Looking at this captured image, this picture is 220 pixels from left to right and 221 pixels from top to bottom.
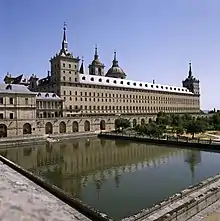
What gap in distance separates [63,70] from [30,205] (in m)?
43.6

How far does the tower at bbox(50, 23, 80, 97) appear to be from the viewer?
174 feet

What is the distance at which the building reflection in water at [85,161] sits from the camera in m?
19.5

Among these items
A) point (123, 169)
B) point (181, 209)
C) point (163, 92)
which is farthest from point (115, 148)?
point (163, 92)

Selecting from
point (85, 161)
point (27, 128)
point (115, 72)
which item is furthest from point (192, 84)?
point (85, 161)

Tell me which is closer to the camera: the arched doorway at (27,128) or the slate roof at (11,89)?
the slate roof at (11,89)

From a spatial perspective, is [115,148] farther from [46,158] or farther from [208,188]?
[208,188]

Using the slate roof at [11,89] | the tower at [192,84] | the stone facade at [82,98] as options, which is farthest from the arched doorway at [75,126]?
the tower at [192,84]

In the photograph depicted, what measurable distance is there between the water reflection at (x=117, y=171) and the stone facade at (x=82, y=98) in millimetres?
11094

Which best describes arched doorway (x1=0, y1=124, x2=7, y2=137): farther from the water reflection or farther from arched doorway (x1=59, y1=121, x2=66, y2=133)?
arched doorway (x1=59, y1=121, x2=66, y2=133)

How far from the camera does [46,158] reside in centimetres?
2778

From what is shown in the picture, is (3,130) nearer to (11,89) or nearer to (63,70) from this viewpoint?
(11,89)

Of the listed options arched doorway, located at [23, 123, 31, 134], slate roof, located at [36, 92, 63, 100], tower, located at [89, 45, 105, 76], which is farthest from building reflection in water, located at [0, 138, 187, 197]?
tower, located at [89, 45, 105, 76]

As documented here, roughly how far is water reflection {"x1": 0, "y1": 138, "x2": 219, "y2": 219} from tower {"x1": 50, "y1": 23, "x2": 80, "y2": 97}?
20.0 metres

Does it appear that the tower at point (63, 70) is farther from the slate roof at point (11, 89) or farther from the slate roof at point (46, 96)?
the slate roof at point (11, 89)
